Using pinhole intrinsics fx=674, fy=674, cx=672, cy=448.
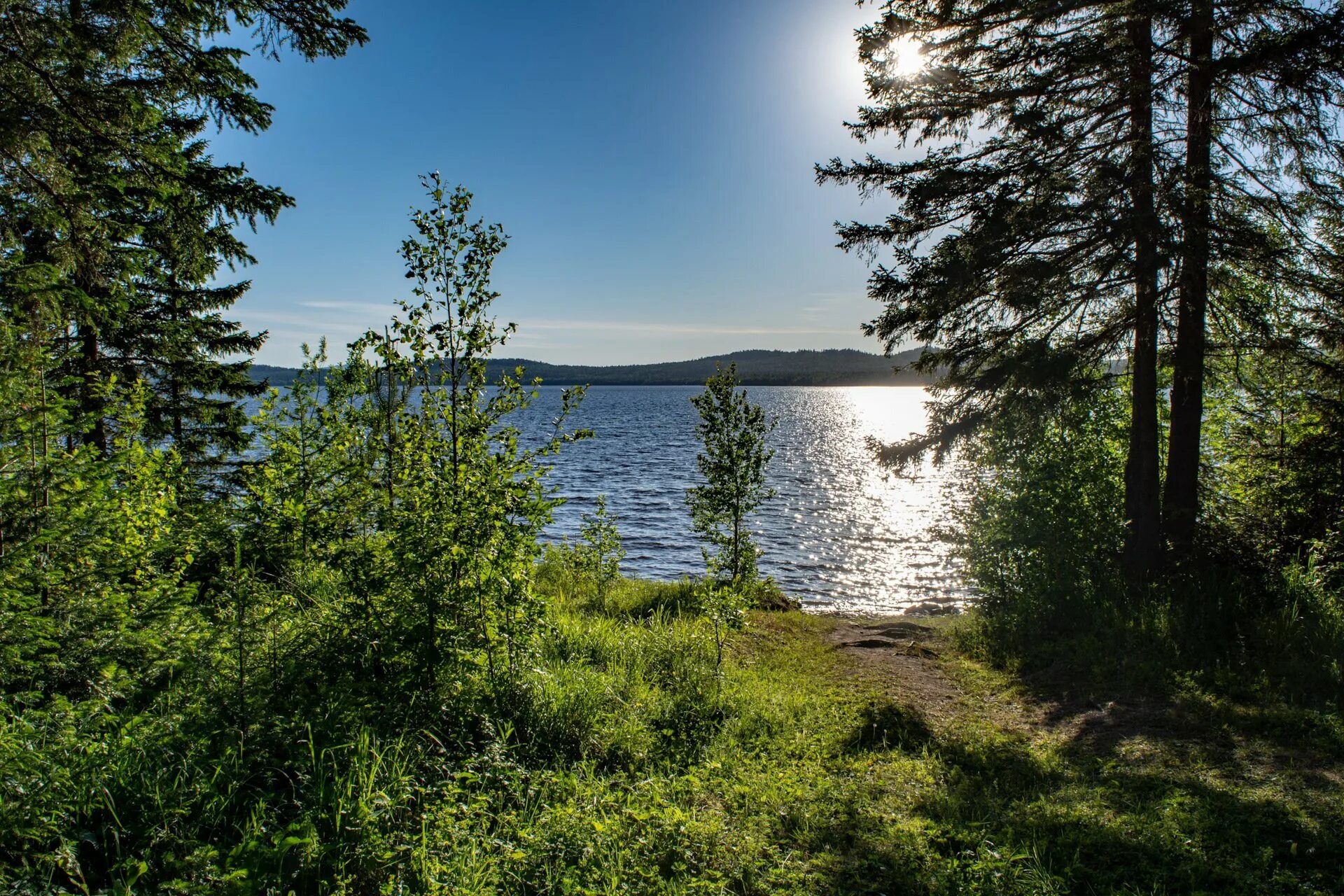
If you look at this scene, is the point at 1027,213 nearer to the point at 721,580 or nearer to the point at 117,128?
the point at 721,580

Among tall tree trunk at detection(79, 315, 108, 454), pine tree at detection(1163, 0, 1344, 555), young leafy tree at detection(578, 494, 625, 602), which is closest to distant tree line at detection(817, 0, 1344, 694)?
pine tree at detection(1163, 0, 1344, 555)

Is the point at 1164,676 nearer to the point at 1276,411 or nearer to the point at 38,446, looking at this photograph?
the point at 1276,411

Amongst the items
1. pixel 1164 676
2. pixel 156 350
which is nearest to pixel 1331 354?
pixel 1164 676

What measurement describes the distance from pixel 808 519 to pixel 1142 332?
2287 cm

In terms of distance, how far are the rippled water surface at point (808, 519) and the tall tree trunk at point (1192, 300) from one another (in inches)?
156

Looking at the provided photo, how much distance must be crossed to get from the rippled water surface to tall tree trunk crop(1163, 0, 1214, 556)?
13.0 ft

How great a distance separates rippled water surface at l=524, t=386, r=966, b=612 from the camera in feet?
72.6

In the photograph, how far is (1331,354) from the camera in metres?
10.8

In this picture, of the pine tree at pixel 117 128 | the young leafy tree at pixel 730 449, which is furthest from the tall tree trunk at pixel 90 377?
the young leafy tree at pixel 730 449

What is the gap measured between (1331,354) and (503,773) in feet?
44.9

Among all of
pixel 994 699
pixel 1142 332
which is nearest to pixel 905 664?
pixel 994 699

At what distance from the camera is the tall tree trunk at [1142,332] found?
9336mm

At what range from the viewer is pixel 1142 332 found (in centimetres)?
1016

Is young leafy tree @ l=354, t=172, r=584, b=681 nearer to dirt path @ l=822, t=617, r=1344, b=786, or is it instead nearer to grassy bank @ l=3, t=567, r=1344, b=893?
grassy bank @ l=3, t=567, r=1344, b=893
